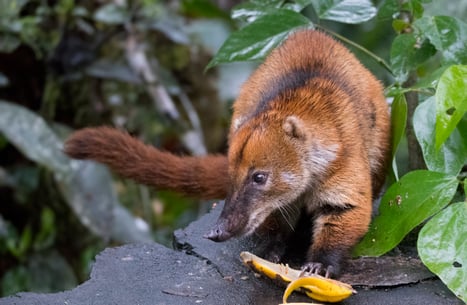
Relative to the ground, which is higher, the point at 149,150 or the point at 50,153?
the point at 149,150

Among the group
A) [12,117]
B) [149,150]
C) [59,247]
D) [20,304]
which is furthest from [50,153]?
[20,304]

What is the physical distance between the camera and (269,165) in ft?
8.55

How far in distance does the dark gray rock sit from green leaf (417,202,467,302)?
0.41 ft

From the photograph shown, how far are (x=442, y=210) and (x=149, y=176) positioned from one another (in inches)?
50.7

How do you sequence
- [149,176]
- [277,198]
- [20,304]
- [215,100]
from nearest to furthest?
[20,304] → [277,198] → [149,176] → [215,100]

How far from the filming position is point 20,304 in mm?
2287

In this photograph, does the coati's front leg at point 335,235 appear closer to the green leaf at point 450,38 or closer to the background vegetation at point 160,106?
the background vegetation at point 160,106

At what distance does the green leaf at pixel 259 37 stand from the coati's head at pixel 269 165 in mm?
486

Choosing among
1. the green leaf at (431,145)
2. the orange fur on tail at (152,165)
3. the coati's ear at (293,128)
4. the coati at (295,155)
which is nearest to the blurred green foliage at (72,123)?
the orange fur on tail at (152,165)

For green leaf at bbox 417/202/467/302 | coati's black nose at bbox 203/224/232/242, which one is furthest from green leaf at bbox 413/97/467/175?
coati's black nose at bbox 203/224/232/242

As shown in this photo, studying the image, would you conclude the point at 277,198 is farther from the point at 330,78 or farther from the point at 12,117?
the point at 12,117

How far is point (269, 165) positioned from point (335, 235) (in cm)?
34

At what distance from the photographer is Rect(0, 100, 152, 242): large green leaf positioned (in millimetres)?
3795

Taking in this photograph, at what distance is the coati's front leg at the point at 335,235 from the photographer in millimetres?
Result: 2508
